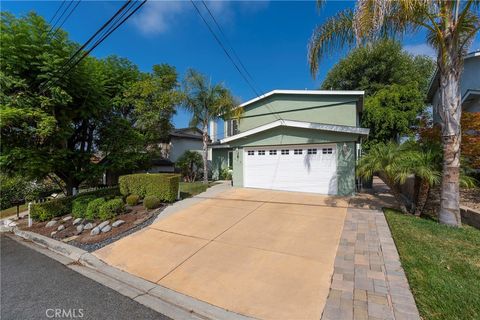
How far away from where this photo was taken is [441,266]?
3549 mm

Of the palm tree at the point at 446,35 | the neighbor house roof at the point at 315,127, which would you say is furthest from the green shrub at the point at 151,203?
the palm tree at the point at 446,35

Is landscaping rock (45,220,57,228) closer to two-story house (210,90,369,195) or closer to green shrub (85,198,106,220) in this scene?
green shrub (85,198,106,220)

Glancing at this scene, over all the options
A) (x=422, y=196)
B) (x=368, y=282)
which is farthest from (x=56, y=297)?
(x=422, y=196)

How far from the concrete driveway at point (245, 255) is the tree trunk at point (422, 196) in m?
1.92

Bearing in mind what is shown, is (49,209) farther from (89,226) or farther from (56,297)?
(56,297)

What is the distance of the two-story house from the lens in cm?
937

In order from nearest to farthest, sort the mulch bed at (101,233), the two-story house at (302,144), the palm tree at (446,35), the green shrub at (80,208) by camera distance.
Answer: the palm tree at (446,35) < the mulch bed at (101,233) < the green shrub at (80,208) < the two-story house at (302,144)

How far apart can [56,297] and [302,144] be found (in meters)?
9.48

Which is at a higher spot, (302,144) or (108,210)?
(302,144)

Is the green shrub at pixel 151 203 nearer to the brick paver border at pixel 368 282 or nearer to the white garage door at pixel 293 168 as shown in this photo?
the white garage door at pixel 293 168

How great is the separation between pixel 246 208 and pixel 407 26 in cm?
684

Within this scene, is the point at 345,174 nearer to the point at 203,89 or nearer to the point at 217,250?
the point at 217,250

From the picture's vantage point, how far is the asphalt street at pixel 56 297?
3035 mm

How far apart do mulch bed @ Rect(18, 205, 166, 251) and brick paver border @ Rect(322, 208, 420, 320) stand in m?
5.31
